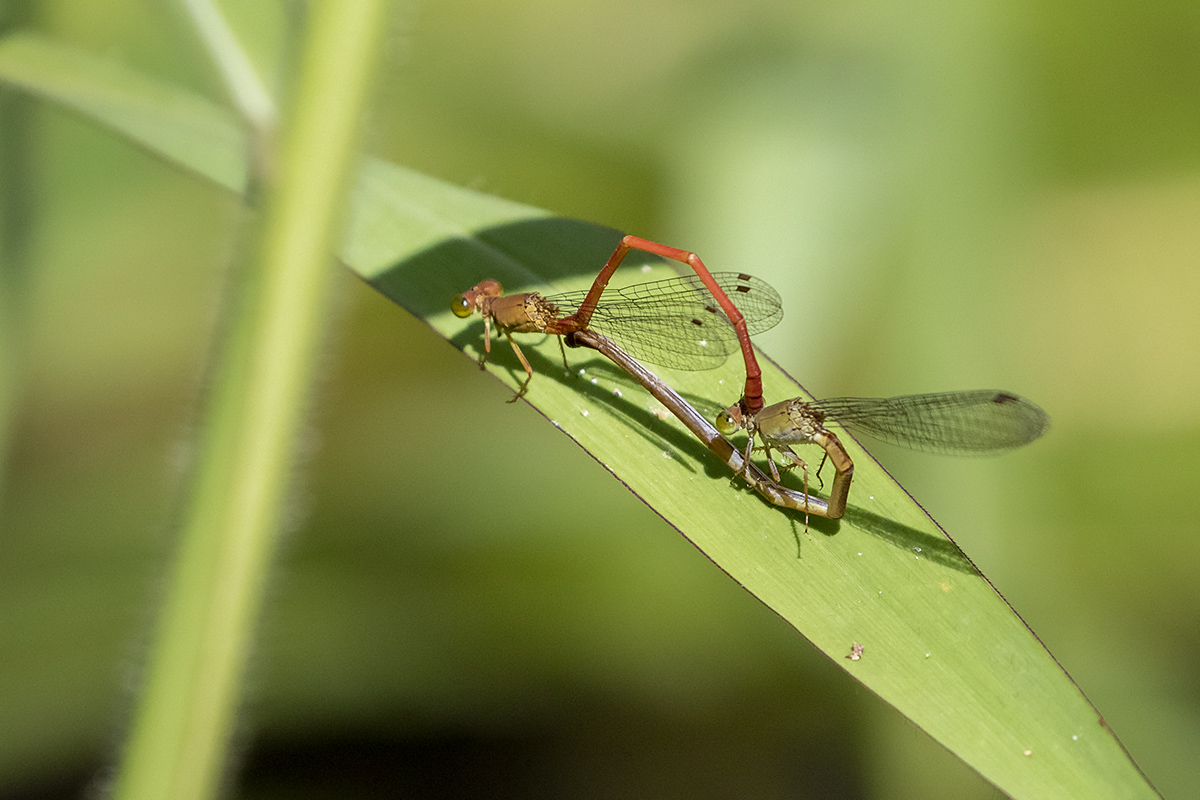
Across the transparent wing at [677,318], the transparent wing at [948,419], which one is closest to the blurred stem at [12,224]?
the transparent wing at [677,318]

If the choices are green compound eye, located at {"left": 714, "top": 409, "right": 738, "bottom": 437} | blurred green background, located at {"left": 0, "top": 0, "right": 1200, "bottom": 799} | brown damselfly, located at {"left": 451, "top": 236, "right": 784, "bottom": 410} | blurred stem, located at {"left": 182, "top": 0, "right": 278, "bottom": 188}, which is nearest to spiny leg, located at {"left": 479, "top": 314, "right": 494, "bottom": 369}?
brown damselfly, located at {"left": 451, "top": 236, "right": 784, "bottom": 410}

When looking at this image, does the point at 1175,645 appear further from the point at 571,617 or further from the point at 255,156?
the point at 255,156

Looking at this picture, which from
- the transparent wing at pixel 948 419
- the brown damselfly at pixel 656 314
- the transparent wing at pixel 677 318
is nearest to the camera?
the brown damselfly at pixel 656 314

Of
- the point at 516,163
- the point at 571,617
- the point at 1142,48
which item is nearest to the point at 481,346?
the point at 571,617

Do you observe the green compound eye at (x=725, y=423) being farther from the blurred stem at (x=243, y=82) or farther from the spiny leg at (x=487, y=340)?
the blurred stem at (x=243, y=82)

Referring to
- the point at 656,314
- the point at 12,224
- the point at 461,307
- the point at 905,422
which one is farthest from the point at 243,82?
the point at 905,422

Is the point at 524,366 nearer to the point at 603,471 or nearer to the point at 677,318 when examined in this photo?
the point at 677,318
